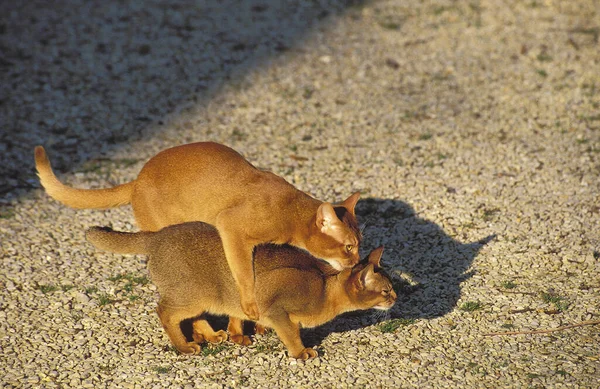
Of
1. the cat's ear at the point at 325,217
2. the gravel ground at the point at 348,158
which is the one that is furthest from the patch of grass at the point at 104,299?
the cat's ear at the point at 325,217

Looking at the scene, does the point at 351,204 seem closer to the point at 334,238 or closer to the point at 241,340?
the point at 334,238

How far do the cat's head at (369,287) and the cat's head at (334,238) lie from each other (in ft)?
0.39

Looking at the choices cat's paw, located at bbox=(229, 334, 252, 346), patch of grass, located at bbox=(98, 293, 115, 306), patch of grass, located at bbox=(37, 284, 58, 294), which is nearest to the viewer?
cat's paw, located at bbox=(229, 334, 252, 346)

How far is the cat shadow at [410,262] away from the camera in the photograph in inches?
221

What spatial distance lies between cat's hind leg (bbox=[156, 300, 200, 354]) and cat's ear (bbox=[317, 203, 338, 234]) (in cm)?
101

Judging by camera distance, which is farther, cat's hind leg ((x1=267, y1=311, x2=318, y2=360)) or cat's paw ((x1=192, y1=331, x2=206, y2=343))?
cat's paw ((x1=192, y1=331, x2=206, y2=343))

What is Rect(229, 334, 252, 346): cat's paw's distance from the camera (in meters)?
5.32

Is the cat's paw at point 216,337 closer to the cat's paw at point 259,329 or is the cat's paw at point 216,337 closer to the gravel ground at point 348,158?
the gravel ground at point 348,158

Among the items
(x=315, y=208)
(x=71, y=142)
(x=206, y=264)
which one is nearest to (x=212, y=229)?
(x=206, y=264)

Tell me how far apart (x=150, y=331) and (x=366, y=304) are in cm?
147

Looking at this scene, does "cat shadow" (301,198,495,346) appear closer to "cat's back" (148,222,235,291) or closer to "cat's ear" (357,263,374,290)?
"cat's ear" (357,263,374,290)

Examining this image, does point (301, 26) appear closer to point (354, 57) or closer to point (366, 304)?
point (354, 57)

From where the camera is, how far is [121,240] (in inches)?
207

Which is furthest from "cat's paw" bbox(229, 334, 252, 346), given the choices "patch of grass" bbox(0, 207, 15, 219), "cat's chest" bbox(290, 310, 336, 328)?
"patch of grass" bbox(0, 207, 15, 219)
